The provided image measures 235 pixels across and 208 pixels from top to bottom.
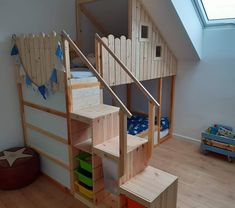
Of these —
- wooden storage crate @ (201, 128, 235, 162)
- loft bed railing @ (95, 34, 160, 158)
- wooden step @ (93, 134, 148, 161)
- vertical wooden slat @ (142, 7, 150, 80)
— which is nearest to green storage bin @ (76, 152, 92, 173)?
wooden step @ (93, 134, 148, 161)

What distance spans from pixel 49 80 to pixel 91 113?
1.62ft

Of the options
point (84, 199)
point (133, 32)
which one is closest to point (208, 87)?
point (133, 32)

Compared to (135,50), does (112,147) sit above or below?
below

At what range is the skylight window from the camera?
9.01ft

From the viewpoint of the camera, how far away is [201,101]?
330 cm

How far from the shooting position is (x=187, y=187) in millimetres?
2348

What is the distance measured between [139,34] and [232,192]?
196cm

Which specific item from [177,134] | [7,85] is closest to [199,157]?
[177,134]

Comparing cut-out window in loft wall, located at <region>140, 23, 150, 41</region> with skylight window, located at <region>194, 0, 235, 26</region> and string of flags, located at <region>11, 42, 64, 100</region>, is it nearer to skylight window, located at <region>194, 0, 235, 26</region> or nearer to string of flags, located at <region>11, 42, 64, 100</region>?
skylight window, located at <region>194, 0, 235, 26</region>

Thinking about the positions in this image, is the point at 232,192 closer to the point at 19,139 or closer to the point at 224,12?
the point at 224,12

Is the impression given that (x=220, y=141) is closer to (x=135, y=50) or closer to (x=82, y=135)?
(x=135, y=50)

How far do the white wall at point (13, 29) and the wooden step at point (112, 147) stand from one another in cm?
123

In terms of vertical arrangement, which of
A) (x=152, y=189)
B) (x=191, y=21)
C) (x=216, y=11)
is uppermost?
(x=216, y=11)

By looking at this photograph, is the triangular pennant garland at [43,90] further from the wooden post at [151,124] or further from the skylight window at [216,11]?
the skylight window at [216,11]
